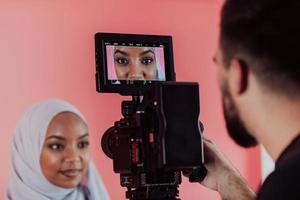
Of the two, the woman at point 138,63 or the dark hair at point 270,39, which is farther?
the woman at point 138,63

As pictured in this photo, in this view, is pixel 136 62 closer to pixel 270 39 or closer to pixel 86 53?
pixel 86 53

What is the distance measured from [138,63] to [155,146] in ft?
1.18

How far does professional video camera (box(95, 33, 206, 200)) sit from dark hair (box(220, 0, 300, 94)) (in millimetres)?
595

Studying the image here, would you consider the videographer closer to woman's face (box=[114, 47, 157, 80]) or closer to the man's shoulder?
the man's shoulder

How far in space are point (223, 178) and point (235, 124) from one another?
0.64 metres

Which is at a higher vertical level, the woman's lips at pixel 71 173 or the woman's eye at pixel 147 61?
the woman's eye at pixel 147 61

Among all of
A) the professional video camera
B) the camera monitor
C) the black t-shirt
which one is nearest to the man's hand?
the professional video camera

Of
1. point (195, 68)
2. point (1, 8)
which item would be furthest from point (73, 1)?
point (195, 68)

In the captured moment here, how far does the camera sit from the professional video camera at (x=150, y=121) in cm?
146

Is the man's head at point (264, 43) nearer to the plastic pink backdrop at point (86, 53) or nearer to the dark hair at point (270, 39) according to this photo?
the dark hair at point (270, 39)

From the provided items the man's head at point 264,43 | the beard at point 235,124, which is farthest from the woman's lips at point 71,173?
the man's head at point 264,43

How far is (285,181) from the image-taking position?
774mm

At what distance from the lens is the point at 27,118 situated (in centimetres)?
183

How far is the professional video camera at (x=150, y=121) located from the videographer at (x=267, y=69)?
1.78 feet
